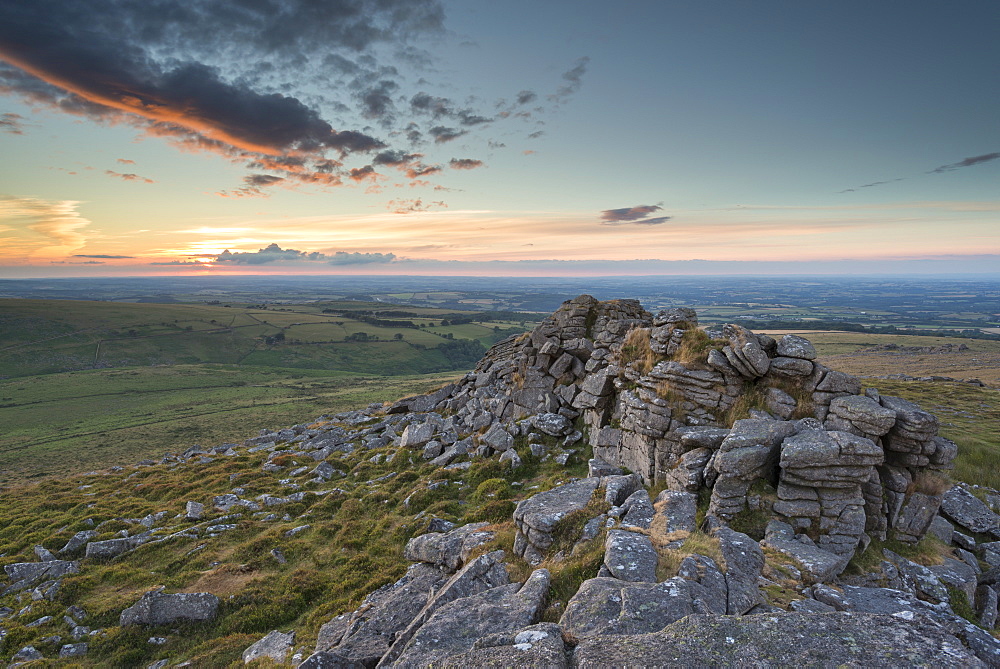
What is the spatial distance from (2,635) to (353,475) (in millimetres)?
17088

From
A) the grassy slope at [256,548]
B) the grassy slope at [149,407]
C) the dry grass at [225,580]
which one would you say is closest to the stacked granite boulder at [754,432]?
the grassy slope at [256,548]

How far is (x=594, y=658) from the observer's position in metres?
7.30

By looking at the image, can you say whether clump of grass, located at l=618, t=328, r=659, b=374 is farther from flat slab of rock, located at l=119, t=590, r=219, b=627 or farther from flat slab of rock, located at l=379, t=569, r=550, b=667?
flat slab of rock, located at l=119, t=590, r=219, b=627

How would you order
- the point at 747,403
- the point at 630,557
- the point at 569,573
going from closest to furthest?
the point at 630,557 → the point at 569,573 → the point at 747,403

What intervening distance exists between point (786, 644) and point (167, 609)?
2073cm

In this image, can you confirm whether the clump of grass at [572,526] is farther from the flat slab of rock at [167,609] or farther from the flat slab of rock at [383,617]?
the flat slab of rock at [167,609]

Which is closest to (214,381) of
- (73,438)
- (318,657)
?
(73,438)

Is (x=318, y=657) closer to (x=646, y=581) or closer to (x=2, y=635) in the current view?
(x=646, y=581)

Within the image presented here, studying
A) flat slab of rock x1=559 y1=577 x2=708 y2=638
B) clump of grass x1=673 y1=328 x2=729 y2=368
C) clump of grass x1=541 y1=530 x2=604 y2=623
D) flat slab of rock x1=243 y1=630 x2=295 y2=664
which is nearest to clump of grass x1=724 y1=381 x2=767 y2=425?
clump of grass x1=673 y1=328 x2=729 y2=368

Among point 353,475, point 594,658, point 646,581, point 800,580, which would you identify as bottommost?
point 353,475

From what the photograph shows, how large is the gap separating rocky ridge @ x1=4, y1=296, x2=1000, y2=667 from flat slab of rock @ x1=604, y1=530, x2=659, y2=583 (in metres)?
0.06

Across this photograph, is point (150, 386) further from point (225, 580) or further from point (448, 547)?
point (448, 547)

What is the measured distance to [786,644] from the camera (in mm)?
7273

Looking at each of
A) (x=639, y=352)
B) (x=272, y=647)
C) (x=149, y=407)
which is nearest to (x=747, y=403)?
(x=639, y=352)
